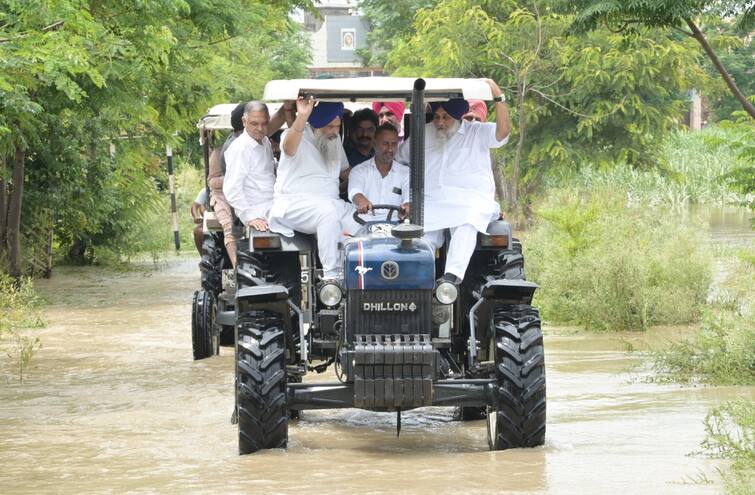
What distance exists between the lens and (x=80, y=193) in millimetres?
22906

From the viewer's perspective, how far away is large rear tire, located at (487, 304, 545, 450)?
847 centimetres

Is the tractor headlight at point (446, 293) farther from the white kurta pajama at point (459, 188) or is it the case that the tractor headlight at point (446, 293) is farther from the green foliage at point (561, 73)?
the green foliage at point (561, 73)

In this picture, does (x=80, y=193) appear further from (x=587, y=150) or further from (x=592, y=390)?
(x=592, y=390)

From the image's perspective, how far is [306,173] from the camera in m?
9.65

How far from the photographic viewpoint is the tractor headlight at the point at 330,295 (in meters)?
8.77

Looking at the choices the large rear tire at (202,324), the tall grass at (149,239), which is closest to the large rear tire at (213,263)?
the large rear tire at (202,324)

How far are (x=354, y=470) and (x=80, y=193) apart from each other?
50.2 feet

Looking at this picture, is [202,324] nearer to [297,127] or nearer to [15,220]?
[297,127]

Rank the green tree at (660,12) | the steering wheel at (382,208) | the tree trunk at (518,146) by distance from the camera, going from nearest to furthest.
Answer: the steering wheel at (382,208) → the green tree at (660,12) → the tree trunk at (518,146)

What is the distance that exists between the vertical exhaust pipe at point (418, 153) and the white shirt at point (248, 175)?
2.30 m

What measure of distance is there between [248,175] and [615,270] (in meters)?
5.15

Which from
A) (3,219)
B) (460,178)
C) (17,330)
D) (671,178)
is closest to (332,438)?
(460,178)

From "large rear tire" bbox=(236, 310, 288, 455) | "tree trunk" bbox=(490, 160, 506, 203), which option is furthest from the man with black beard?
"tree trunk" bbox=(490, 160, 506, 203)

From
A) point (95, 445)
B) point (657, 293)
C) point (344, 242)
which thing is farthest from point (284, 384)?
point (657, 293)
